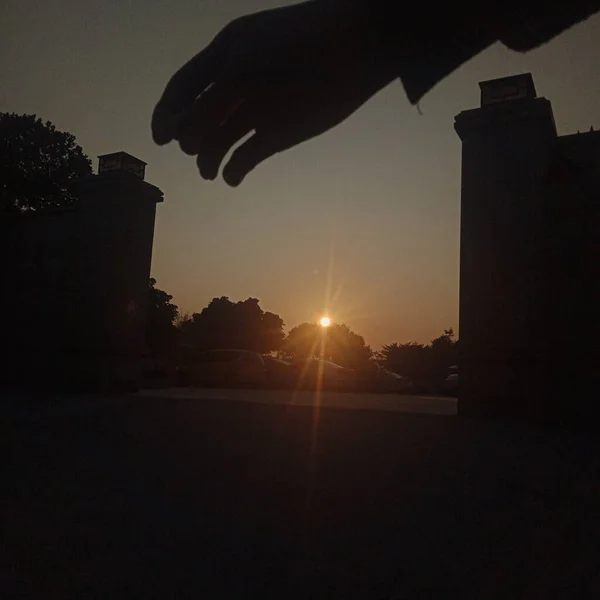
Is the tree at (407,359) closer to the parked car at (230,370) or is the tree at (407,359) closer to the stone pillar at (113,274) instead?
the parked car at (230,370)

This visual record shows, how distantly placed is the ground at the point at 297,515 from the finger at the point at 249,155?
67.8 inches

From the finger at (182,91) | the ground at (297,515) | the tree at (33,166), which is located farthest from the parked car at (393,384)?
the finger at (182,91)

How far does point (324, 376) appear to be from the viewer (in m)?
19.5

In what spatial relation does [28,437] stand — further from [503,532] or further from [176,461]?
[503,532]

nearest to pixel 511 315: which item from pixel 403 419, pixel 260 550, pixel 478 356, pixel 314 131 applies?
pixel 478 356

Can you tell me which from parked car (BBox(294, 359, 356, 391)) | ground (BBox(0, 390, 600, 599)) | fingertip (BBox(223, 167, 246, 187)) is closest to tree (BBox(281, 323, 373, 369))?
parked car (BBox(294, 359, 356, 391))

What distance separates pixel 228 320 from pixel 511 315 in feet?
117

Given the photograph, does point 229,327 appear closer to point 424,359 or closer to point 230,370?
point 424,359

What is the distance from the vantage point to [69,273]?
1159cm

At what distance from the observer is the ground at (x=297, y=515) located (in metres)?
2.42

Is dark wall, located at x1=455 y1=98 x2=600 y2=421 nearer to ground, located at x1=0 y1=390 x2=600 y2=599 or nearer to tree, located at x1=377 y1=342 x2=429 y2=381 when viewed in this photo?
ground, located at x1=0 y1=390 x2=600 y2=599

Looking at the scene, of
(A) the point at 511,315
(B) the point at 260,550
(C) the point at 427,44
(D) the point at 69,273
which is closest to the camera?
(C) the point at 427,44

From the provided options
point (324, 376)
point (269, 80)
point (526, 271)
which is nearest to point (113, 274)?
point (526, 271)

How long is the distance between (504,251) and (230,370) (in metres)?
12.5
